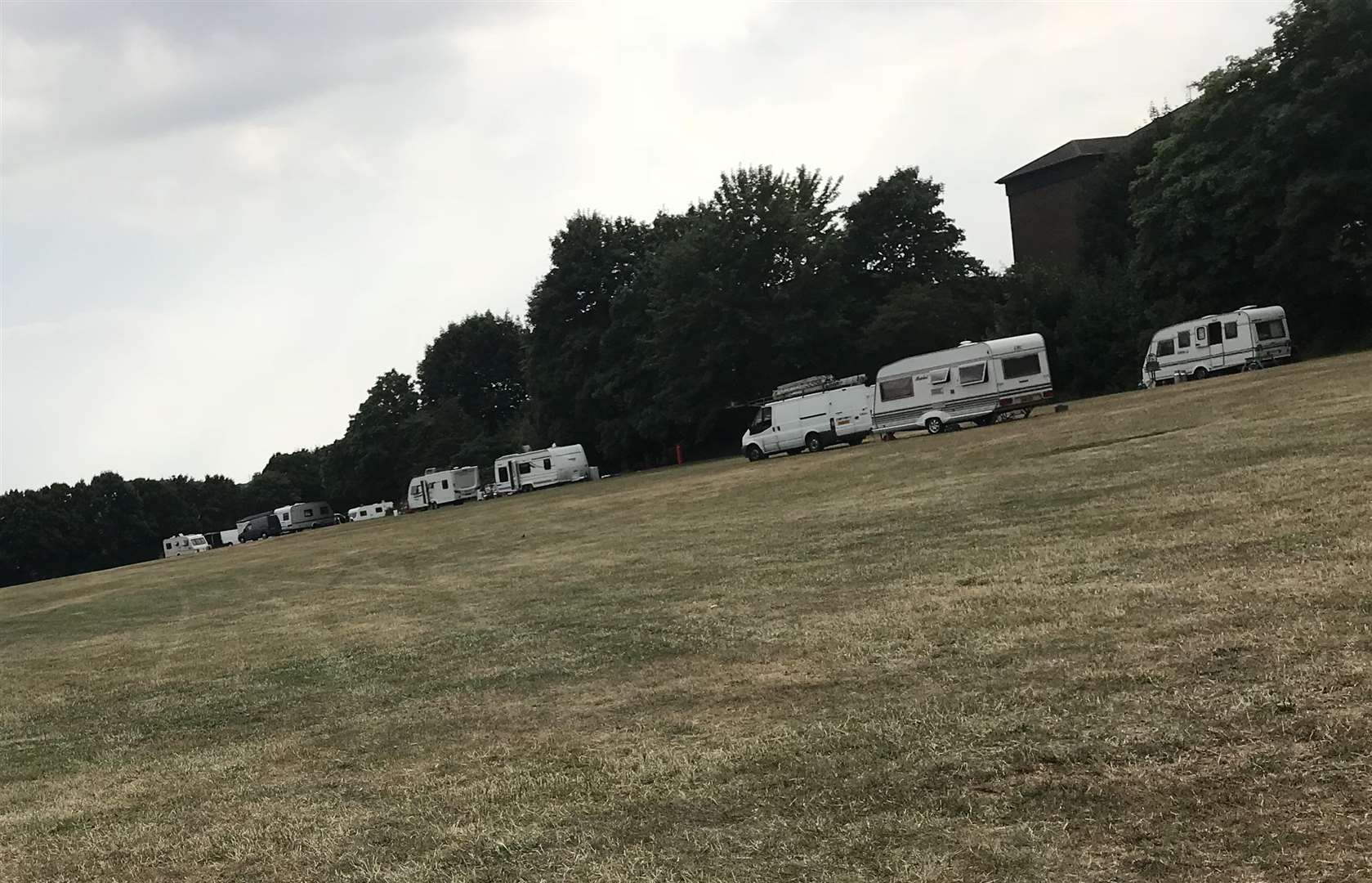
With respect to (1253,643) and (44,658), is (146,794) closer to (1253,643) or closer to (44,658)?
(1253,643)

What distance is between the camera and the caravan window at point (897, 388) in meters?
34.5

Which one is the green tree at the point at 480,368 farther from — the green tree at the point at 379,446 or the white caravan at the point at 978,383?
the white caravan at the point at 978,383

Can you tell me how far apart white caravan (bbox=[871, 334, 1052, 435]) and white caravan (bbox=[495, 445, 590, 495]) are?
3059cm

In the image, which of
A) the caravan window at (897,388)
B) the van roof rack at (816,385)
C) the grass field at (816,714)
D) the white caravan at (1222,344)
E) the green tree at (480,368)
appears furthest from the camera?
the green tree at (480,368)

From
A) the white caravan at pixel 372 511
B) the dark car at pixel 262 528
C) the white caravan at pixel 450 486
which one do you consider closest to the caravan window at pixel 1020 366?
the white caravan at pixel 450 486

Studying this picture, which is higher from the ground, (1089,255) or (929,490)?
(1089,255)

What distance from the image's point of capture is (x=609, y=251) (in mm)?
66000

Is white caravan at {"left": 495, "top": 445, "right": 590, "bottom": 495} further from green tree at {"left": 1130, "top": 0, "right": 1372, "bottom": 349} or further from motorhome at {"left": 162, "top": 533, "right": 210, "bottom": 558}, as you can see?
green tree at {"left": 1130, "top": 0, "right": 1372, "bottom": 349}

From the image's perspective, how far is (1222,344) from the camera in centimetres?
3694

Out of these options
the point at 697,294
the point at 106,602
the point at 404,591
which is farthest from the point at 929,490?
the point at 697,294

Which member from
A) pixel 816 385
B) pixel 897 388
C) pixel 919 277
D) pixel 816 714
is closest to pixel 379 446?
pixel 919 277

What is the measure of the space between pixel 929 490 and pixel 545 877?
13544 millimetres

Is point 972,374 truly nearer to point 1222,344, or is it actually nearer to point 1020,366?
point 1020,366

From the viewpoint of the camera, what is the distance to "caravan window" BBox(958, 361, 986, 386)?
32.6 metres
